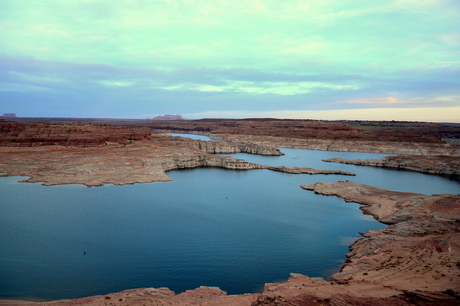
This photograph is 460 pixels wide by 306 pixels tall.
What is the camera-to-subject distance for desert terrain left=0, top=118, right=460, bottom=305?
15.5 m

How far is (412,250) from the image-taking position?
21.4m

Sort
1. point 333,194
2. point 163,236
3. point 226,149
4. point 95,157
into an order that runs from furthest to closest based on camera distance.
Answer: point 226,149 < point 95,157 < point 333,194 < point 163,236

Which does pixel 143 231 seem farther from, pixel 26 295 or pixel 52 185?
pixel 52 185

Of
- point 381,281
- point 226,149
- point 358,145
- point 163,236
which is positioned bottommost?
point 163,236

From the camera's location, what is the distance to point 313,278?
763 inches

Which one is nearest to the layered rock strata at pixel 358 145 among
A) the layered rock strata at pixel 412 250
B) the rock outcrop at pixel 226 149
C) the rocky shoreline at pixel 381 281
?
the rock outcrop at pixel 226 149

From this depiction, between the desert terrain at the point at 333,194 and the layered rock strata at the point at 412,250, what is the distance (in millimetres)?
56

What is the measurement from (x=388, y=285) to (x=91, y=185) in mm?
37471

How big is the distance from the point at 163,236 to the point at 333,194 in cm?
2506

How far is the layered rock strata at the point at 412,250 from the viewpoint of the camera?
1728 cm

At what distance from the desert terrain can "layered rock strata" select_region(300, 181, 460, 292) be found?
56 millimetres

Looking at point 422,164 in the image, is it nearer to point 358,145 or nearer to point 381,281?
point 358,145

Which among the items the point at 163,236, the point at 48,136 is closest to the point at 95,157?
the point at 48,136

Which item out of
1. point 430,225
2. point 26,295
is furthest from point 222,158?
point 26,295
